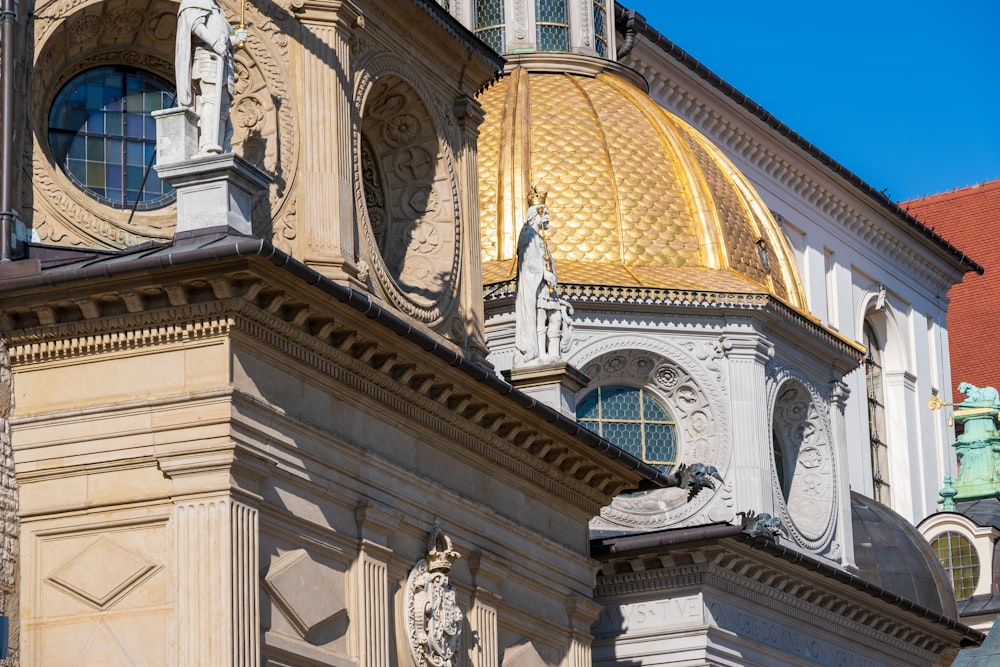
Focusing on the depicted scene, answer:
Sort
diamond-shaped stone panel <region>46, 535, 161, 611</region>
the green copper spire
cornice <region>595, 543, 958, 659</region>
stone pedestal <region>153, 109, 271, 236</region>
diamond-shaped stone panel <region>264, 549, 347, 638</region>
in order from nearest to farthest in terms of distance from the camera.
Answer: diamond-shaped stone panel <region>46, 535, 161, 611</region> → stone pedestal <region>153, 109, 271, 236</region> → diamond-shaped stone panel <region>264, 549, 347, 638</region> → cornice <region>595, 543, 958, 659</region> → the green copper spire

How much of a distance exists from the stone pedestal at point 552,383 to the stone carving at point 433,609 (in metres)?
4.47

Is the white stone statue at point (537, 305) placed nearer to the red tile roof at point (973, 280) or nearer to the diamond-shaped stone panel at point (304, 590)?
the diamond-shaped stone panel at point (304, 590)

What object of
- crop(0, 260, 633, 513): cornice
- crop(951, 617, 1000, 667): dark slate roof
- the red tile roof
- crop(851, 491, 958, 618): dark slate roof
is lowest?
crop(0, 260, 633, 513): cornice

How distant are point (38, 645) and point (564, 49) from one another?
23442 mm

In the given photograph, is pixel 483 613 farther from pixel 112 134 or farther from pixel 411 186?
pixel 112 134

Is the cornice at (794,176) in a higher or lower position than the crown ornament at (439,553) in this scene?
higher

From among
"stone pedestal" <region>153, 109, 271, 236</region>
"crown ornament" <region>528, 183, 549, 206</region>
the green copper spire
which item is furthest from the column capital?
"stone pedestal" <region>153, 109, 271, 236</region>

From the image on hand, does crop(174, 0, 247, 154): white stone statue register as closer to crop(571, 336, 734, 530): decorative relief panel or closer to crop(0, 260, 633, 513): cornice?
crop(0, 260, 633, 513): cornice

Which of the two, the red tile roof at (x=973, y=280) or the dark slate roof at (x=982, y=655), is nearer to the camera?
the dark slate roof at (x=982, y=655)

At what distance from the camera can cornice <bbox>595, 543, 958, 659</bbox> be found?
33.0m

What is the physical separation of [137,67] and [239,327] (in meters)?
4.37

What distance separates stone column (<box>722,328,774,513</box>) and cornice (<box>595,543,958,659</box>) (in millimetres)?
1826

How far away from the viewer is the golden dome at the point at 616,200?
3719cm

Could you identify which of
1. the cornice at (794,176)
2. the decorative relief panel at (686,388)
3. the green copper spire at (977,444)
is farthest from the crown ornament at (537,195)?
the green copper spire at (977,444)
